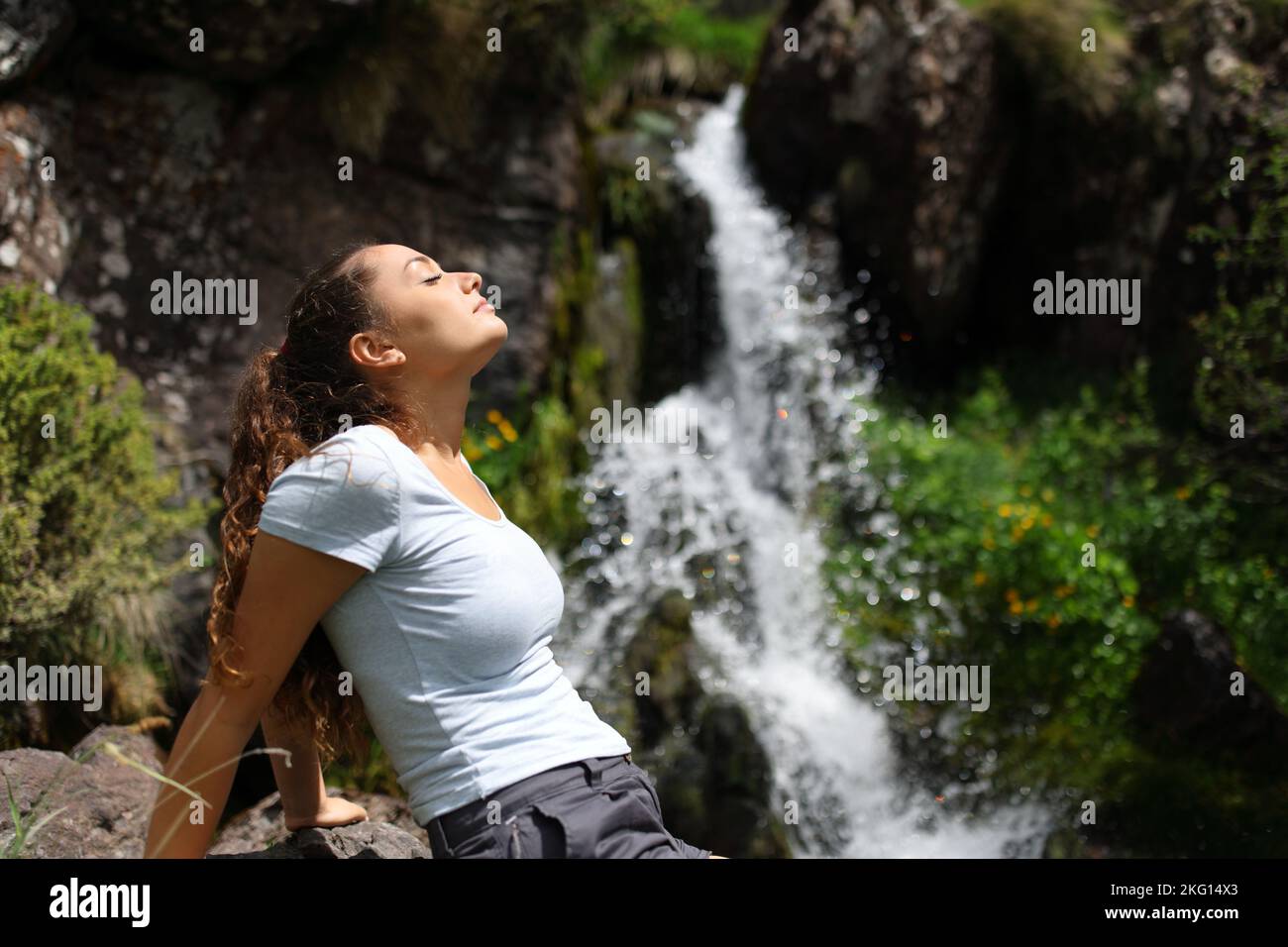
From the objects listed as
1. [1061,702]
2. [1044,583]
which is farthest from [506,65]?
[1061,702]

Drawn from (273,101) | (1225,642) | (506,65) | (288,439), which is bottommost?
(1225,642)

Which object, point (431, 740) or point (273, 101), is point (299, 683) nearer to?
point (431, 740)

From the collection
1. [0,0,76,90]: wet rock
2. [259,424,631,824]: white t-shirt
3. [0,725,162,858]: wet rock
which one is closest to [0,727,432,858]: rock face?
[0,725,162,858]: wet rock

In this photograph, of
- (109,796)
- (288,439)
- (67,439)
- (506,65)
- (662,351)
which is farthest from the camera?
(662,351)

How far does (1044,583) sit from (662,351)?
294 centimetres

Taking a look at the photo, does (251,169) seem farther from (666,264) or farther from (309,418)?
(309,418)

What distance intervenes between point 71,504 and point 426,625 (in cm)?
262

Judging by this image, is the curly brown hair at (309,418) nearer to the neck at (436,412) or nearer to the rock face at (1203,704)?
the neck at (436,412)

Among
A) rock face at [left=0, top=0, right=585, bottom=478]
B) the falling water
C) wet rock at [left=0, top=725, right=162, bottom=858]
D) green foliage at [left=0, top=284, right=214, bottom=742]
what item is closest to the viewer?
wet rock at [left=0, top=725, right=162, bottom=858]

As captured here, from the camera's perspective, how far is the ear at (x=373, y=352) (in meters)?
1.99

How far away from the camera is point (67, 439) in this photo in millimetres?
3859

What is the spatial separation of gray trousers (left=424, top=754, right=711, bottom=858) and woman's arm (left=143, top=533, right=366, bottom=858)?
1.12ft

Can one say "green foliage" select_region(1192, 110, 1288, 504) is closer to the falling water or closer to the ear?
the falling water

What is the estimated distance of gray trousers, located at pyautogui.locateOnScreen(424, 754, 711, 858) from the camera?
169 centimetres
